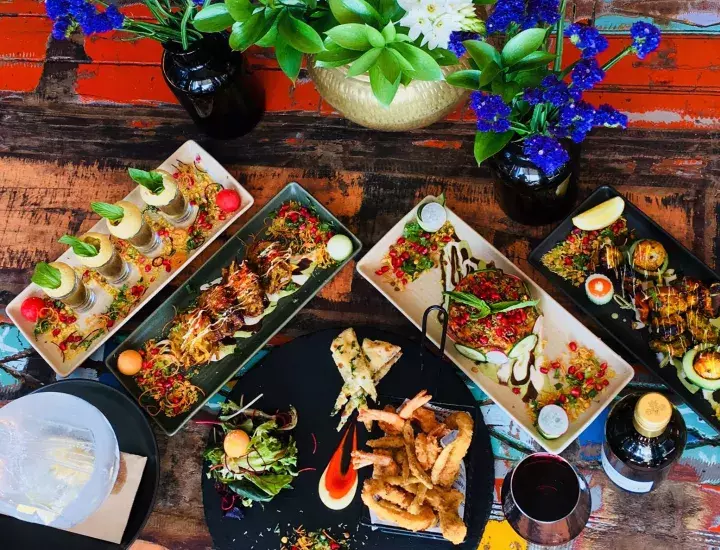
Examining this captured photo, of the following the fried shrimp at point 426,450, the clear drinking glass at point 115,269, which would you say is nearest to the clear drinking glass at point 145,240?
the clear drinking glass at point 115,269

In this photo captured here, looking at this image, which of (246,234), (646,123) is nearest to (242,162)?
(246,234)

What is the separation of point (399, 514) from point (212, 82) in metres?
1.35

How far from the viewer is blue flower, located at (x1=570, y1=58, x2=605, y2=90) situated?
1.49 metres

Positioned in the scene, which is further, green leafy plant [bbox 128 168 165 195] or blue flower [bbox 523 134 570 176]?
green leafy plant [bbox 128 168 165 195]

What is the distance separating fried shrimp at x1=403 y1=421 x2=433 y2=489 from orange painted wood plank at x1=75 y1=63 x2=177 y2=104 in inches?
54.1

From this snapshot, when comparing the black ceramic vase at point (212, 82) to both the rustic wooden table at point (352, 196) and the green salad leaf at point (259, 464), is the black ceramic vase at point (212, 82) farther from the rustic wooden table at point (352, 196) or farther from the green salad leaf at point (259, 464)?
the green salad leaf at point (259, 464)

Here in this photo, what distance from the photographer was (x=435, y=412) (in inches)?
82.8

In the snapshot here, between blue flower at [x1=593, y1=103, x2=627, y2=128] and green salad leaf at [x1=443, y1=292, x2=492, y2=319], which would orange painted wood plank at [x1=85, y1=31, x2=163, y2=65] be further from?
blue flower at [x1=593, y1=103, x2=627, y2=128]

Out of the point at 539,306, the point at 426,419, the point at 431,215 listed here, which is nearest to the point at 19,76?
the point at 431,215

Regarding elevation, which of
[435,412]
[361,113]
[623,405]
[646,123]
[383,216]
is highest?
[361,113]

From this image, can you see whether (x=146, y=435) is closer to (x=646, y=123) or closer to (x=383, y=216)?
(x=383, y=216)

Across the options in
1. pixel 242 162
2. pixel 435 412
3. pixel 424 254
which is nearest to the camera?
pixel 435 412

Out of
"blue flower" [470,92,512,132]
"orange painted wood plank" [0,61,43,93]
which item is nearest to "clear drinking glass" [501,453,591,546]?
"blue flower" [470,92,512,132]

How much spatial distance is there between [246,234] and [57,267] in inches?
23.1
